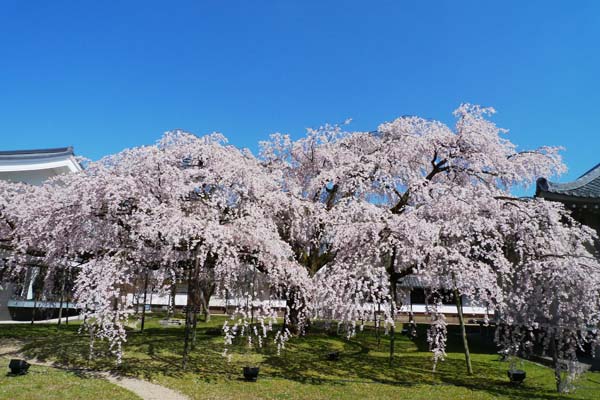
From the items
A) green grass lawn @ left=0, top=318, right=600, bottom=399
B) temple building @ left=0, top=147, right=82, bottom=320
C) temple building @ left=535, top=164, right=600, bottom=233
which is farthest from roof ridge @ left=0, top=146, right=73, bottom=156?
temple building @ left=535, top=164, right=600, bottom=233

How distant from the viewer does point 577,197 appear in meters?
13.7

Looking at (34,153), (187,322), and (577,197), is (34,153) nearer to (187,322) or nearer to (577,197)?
(187,322)

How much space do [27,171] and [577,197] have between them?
85.1ft

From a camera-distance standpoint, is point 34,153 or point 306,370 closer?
point 306,370

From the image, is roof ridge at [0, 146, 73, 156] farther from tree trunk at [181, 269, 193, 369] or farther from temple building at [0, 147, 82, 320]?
tree trunk at [181, 269, 193, 369]

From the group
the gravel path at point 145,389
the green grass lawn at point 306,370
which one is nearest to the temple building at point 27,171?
the green grass lawn at point 306,370

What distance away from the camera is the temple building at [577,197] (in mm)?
13773

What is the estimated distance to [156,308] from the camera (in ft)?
116

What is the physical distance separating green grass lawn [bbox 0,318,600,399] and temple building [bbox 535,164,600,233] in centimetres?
537

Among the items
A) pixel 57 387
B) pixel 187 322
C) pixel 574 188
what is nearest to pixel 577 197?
pixel 574 188

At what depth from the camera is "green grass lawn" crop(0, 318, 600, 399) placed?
10.2 meters

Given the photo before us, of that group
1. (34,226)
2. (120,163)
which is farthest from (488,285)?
(34,226)

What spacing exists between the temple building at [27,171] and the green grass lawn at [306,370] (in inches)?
280

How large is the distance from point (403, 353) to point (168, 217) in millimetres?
11011
